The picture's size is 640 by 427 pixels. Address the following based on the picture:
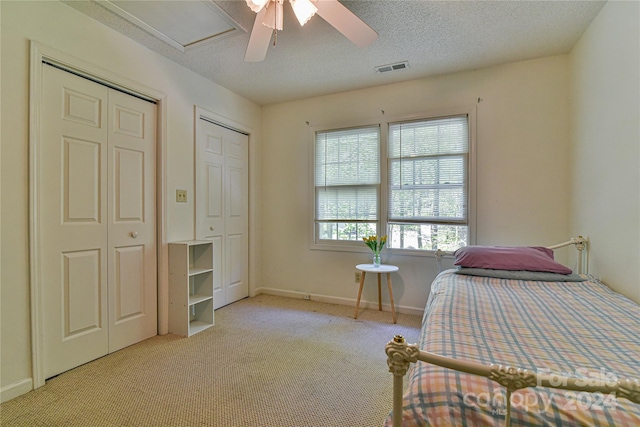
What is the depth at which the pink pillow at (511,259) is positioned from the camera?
2123mm

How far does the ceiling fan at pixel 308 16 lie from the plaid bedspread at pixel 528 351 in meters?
1.60

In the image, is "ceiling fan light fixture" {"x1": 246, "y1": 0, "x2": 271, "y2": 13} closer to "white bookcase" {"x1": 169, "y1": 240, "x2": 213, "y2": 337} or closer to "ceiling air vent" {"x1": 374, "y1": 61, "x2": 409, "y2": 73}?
"ceiling air vent" {"x1": 374, "y1": 61, "x2": 409, "y2": 73}

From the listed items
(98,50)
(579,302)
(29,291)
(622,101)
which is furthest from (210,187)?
(622,101)

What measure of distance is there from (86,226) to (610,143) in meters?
3.64

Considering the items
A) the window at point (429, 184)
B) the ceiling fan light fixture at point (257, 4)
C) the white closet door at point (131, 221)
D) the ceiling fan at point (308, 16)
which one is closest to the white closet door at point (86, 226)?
the white closet door at point (131, 221)

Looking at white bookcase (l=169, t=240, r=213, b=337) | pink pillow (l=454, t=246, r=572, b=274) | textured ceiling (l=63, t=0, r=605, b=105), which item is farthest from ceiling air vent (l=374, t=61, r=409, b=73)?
white bookcase (l=169, t=240, r=213, b=337)

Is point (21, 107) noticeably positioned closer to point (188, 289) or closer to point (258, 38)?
point (258, 38)

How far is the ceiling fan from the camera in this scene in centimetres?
155

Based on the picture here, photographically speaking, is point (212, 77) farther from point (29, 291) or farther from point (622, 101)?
point (622, 101)

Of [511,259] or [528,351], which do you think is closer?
[528,351]

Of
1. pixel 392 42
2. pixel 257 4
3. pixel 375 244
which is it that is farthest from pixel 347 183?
pixel 257 4

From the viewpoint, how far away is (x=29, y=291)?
181 cm

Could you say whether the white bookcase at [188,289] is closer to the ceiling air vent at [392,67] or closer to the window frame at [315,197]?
the window frame at [315,197]

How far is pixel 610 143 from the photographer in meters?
1.95
